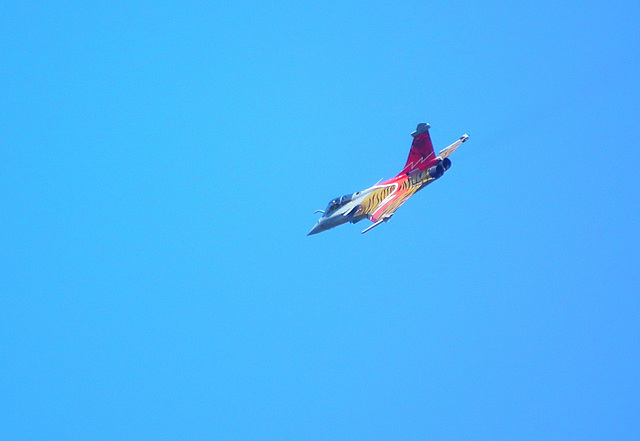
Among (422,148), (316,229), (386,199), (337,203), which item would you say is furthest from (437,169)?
(316,229)

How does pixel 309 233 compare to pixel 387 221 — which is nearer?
pixel 387 221

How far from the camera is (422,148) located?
49281mm

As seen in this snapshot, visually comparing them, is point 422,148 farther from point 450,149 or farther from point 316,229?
point 316,229

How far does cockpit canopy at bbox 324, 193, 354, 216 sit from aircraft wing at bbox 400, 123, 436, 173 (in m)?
4.52

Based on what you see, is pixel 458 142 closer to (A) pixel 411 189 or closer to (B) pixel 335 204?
(A) pixel 411 189

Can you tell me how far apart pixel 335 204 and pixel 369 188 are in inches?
103

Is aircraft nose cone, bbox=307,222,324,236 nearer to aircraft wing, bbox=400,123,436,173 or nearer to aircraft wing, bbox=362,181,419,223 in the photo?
aircraft wing, bbox=362,181,419,223

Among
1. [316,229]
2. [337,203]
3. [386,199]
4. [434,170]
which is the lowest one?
[386,199]

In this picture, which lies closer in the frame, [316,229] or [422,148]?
[422,148]

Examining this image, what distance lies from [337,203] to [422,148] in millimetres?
6592

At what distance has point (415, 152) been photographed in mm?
49562

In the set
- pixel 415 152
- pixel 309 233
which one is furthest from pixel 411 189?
pixel 309 233

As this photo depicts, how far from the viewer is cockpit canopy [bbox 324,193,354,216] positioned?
168 feet

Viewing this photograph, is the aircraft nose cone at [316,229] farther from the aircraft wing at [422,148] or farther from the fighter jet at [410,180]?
the aircraft wing at [422,148]
